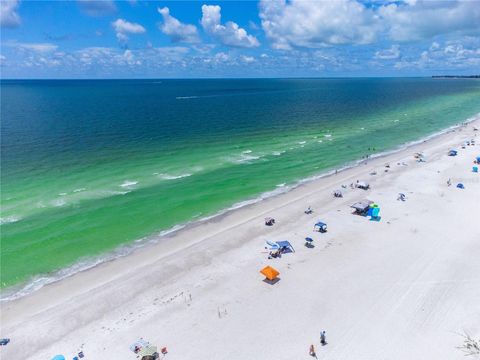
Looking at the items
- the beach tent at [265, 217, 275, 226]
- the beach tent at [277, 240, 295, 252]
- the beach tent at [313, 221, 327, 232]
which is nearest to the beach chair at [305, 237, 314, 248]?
the beach tent at [277, 240, 295, 252]

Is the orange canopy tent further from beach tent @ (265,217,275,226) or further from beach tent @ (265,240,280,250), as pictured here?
beach tent @ (265,217,275,226)

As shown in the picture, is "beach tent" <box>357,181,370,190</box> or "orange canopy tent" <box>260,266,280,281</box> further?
"beach tent" <box>357,181,370,190</box>

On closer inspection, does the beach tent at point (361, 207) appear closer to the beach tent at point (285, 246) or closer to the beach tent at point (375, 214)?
the beach tent at point (375, 214)

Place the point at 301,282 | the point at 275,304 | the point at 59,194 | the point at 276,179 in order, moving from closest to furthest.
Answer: the point at 275,304 < the point at 301,282 < the point at 59,194 < the point at 276,179

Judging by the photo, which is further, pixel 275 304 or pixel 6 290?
pixel 6 290

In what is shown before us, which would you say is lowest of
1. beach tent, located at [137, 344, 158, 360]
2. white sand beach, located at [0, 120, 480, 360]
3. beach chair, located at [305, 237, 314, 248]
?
white sand beach, located at [0, 120, 480, 360]

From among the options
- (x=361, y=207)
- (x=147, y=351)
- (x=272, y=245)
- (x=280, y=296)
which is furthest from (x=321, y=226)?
(x=147, y=351)

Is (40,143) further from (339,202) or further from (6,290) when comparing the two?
(339,202)

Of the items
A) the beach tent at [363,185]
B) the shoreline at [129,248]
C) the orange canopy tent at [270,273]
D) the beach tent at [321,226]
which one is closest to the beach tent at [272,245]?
the orange canopy tent at [270,273]

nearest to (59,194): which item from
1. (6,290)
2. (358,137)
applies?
(6,290)
